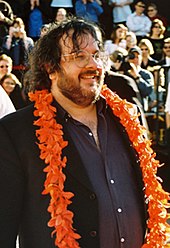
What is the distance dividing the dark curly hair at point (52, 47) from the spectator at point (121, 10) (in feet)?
31.8

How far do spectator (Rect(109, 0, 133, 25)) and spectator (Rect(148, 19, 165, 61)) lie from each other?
1.06 m

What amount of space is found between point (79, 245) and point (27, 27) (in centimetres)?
936

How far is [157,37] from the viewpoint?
1134cm

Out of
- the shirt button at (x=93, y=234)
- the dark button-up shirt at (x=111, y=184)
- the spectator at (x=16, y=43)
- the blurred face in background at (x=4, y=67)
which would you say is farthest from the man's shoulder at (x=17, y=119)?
the spectator at (x=16, y=43)

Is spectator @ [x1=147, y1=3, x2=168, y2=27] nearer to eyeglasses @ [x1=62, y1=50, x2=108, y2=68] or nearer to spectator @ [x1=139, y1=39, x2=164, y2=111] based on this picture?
spectator @ [x1=139, y1=39, x2=164, y2=111]

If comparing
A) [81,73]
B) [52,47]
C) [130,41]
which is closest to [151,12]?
[130,41]

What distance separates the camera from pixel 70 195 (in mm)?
2543

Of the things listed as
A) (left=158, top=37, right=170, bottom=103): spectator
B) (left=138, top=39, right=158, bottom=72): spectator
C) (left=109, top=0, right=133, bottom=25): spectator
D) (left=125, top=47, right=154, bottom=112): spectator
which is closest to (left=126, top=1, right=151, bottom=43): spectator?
(left=109, top=0, right=133, bottom=25): spectator

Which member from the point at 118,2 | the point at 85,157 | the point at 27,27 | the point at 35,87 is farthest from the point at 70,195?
the point at 118,2

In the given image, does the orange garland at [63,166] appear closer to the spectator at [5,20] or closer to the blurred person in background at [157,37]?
the spectator at [5,20]

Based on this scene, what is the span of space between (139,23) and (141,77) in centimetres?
310

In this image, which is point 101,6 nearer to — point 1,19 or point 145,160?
point 1,19

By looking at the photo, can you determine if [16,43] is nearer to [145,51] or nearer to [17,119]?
[145,51]

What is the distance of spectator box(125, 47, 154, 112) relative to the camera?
852 centimetres
